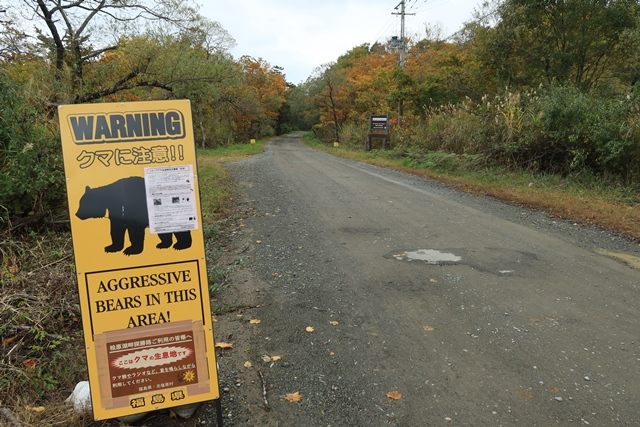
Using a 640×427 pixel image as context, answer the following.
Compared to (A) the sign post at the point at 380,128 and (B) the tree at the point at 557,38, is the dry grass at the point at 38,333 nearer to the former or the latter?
(B) the tree at the point at 557,38

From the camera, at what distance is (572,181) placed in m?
10.2

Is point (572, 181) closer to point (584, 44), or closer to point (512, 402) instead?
point (512, 402)

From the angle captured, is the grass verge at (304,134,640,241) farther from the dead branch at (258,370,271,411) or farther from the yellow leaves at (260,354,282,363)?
the dead branch at (258,370,271,411)

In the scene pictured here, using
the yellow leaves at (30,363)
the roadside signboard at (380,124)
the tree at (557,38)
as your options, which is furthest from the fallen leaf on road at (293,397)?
the roadside signboard at (380,124)

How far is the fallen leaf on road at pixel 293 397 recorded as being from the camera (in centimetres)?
279

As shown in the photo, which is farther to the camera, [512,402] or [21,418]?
[512,402]

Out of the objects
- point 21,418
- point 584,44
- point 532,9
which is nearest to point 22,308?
point 21,418

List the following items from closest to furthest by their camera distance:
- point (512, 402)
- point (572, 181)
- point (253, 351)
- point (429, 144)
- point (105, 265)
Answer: point (105, 265)
point (512, 402)
point (253, 351)
point (572, 181)
point (429, 144)

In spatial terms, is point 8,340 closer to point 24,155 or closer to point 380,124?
point 24,155

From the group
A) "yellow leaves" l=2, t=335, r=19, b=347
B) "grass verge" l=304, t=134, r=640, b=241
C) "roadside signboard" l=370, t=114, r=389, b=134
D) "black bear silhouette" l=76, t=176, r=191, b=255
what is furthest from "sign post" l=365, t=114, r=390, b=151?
"black bear silhouette" l=76, t=176, r=191, b=255

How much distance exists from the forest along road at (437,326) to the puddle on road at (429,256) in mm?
24

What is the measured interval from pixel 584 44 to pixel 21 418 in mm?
20612

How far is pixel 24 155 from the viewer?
16.4 ft

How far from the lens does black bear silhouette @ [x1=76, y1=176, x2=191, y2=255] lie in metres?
2.21
